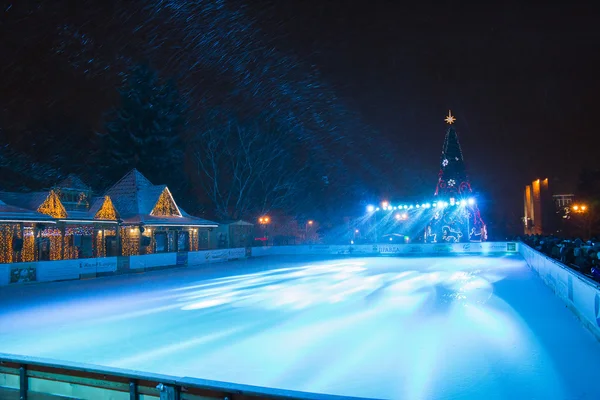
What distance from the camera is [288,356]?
20.8 ft

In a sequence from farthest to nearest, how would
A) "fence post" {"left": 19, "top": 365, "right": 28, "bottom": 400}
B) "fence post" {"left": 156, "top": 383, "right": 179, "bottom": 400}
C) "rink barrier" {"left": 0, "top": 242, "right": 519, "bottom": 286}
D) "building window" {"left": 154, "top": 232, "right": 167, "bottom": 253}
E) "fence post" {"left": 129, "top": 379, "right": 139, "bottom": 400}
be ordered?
1. "building window" {"left": 154, "top": 232, "right": 167, "bottom": 253}
2. "rink barrier" {"left": 0, "top": 242, "right": 519, "bottom": 286}
3. "fence post" {"left": 19, "top": 365, "right": 28, "bottom": 400}
4. "fence post" {"left": 129, "top": 379, "right": 139, "bottom": 400}
5. "fence post" {"left": 156, "top": 383, "right": 179, "bottom": 400}

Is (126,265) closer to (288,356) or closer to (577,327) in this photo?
(288,356)

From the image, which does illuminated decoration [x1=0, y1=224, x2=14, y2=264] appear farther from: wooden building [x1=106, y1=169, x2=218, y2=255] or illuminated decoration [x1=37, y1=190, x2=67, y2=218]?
wooden building [x1=106, y1=169, x2=218, y2=255]

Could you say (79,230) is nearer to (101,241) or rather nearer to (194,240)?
(101,241)

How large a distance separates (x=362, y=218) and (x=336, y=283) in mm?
37483

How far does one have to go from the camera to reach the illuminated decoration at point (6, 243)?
1958 centimetres

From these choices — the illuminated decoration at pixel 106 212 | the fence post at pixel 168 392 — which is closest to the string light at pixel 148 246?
the illuminated decoration at pixel 106 212

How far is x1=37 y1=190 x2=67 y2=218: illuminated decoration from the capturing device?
73.7 ft

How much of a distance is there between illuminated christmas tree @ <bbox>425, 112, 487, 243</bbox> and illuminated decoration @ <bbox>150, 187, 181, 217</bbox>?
19.4 meters

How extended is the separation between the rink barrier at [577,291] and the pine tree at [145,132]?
111 feet

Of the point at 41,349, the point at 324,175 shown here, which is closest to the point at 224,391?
the point at 41,349

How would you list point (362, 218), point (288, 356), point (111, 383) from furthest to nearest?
point (362, 218) < point (288, 356) < point (111, 383)

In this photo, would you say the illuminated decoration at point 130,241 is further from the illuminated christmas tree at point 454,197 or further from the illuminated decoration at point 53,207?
the illuminated christmas tree at point 454,197

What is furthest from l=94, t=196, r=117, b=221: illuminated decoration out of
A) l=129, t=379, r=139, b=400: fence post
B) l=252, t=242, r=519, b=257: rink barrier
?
l=129, t=379, r=139, b=400: fence post
